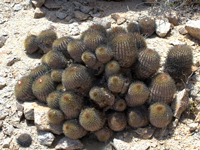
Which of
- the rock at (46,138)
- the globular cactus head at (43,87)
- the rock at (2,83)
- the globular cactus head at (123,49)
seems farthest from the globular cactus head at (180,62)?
the rock at (2,83)

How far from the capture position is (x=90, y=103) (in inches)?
205

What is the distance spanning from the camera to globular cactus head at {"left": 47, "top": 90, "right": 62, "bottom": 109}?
5.05 meters

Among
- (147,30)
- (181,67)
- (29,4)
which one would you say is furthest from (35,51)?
(181,67)

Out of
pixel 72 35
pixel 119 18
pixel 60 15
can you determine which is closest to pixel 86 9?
pixel 60 15

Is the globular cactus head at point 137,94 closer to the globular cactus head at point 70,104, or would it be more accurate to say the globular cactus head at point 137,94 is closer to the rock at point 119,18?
the globular cactus head at point 70,104

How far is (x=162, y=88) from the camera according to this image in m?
4.75

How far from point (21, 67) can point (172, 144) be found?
14.5 feet

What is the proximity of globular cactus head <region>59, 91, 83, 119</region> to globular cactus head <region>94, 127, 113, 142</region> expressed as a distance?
60cm

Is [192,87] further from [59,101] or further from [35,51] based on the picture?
[35,51]

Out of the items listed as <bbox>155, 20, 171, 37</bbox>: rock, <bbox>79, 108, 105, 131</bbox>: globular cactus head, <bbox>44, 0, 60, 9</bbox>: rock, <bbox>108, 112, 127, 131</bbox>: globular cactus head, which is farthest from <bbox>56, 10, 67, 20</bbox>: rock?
<bbox>108, 112, 127, 131</bbox>: globular cactus head

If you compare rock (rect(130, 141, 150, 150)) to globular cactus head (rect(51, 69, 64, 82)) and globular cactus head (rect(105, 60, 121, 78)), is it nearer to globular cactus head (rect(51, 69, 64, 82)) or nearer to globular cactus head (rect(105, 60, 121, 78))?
globular cactus head (rect(105, 60, 121, 78))

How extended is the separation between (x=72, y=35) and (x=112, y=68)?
311 cm

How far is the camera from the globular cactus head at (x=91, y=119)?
470cm

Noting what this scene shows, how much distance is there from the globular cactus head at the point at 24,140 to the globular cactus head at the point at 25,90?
2.99ft
